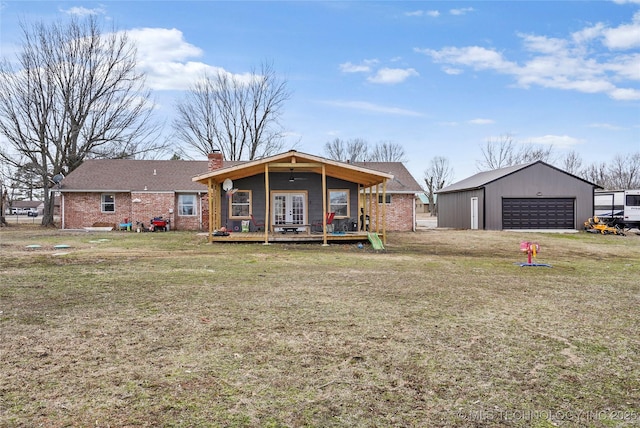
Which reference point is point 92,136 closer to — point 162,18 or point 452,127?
point 162,18

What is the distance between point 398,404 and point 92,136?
30916mm

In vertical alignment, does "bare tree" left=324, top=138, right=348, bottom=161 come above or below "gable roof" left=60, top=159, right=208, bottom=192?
above

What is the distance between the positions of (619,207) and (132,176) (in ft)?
85.5

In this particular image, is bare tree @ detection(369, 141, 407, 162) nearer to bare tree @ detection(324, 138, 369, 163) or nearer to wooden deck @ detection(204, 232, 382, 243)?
bare tree @ detection(324, 138, 369, 163)

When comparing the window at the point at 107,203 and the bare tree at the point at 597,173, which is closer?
the window at the point at 107,203

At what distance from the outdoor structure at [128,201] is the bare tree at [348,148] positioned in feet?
126

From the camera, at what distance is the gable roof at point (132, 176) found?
933 inches

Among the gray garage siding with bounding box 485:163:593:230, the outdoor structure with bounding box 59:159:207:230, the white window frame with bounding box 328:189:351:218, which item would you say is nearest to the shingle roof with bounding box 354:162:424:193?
the gray garage siding with bounding box 485:163:593:230

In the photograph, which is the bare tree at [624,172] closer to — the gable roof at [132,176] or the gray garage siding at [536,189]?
the gray garage siding at [536,189]

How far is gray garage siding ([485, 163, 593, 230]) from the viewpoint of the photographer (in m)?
24.7

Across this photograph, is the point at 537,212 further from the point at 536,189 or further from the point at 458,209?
the point at 458,209

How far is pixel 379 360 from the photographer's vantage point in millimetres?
3994

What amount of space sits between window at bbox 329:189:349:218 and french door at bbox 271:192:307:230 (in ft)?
3.92

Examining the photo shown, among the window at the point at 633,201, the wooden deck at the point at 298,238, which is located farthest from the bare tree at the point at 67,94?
the window at the point at 633,201
